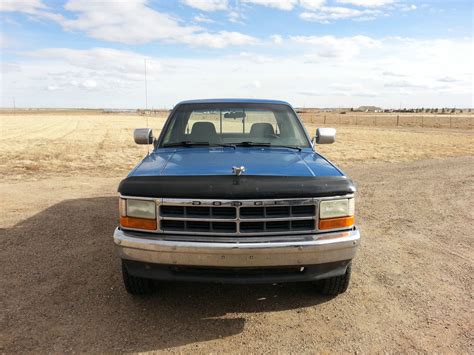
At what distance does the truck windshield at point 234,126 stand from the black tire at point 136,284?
151cm

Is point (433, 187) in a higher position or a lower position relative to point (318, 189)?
lower

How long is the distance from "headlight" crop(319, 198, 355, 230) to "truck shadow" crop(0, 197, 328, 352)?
0.89m

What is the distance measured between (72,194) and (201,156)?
5.08m

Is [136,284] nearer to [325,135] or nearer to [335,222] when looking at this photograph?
[335,222]

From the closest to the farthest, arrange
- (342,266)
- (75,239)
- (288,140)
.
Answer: (342,266) < (288,140) < (75,239)

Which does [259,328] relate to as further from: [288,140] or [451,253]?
[451,253]

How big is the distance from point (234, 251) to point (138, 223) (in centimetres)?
79

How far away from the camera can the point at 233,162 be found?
3562 millimetres

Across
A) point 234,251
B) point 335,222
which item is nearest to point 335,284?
point 335,222

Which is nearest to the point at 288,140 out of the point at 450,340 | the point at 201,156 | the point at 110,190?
the point at 201,156

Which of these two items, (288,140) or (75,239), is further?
(75,239)

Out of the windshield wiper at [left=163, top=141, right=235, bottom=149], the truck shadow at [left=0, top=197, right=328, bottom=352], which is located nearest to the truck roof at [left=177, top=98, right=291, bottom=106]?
the windshield wiper at [left=163, top=141, right=235, bottom=149]

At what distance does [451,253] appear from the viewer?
4.97 meters

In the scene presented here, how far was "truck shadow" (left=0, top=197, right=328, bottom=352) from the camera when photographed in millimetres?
3105
